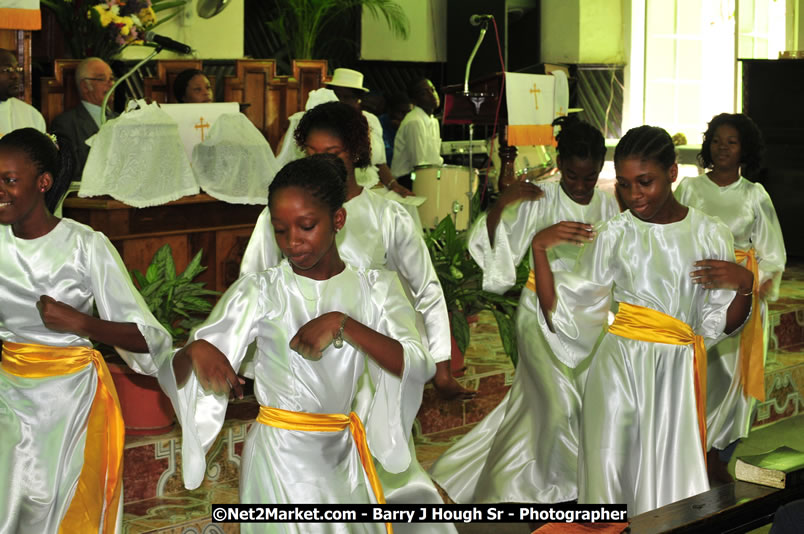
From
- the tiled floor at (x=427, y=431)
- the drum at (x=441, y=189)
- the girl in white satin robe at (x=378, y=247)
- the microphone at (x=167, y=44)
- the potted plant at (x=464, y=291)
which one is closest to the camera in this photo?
the girl in white satin robe at (x=378, y=247)

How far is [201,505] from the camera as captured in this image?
468cm

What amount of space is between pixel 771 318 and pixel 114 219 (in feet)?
15.6

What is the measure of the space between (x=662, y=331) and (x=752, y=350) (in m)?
1.70

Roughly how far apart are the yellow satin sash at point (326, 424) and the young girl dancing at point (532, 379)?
6.56ft

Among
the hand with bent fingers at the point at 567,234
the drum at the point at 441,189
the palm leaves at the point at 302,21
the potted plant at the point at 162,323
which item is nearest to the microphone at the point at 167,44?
the potted plant at the point at 162,323

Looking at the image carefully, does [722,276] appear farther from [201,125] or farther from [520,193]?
[201,125]

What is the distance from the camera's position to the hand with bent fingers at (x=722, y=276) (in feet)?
13.0

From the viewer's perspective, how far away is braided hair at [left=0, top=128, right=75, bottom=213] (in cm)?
330

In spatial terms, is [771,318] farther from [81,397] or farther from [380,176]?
[81,397]

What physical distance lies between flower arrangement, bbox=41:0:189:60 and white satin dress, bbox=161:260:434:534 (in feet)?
19.3

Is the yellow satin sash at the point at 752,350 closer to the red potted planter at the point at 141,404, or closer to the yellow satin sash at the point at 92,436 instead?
the red potted planter at the point at 141,404

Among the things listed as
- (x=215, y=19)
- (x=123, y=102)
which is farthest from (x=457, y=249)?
(x=215, y=19)

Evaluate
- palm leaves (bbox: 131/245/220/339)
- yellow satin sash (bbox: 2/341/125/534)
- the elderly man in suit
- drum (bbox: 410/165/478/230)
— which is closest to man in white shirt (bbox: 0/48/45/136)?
the elderly man in suit

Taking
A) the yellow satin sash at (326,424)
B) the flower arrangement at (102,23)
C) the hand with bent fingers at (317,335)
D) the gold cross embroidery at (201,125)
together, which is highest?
the flower arrangement at (102,23)
